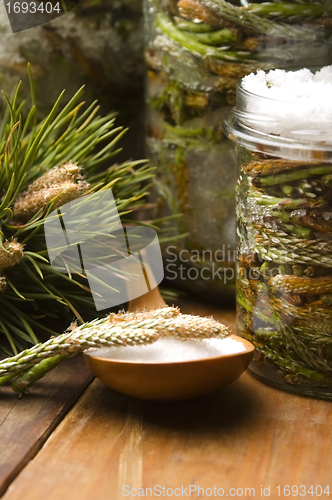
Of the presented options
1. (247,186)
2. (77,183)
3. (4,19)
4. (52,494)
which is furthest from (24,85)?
(52,494)

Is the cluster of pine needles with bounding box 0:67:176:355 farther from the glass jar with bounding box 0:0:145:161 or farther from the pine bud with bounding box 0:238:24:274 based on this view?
the glass jar with bounding box 0:0:145:161

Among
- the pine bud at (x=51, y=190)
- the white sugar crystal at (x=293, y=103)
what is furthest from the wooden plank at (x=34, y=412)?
the white sugar crystal at (x=293, y=103)

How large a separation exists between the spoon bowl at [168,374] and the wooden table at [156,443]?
0.07 ft

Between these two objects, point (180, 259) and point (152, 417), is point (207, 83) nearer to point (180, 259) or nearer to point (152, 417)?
point (180, 259)

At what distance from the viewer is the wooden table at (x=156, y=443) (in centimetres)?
36

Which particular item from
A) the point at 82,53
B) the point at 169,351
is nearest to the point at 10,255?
the point at 169,351

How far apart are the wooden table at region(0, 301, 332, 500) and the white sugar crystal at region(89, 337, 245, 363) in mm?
43

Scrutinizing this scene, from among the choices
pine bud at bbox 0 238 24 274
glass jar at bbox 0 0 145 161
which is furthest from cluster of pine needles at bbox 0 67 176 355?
glass jar at bbox 0 0 145 161

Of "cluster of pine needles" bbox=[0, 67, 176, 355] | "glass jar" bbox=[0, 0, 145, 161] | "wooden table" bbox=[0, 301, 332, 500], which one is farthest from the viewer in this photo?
"glass jar" bbox=[0, 0, 145, 161]

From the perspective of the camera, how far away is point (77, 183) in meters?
0.51

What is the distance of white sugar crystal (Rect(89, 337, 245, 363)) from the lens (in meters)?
0.42

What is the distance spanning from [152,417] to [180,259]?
226mm

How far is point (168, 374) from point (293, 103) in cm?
21

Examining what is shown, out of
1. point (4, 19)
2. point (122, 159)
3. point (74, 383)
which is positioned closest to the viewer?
point (74, 383)
